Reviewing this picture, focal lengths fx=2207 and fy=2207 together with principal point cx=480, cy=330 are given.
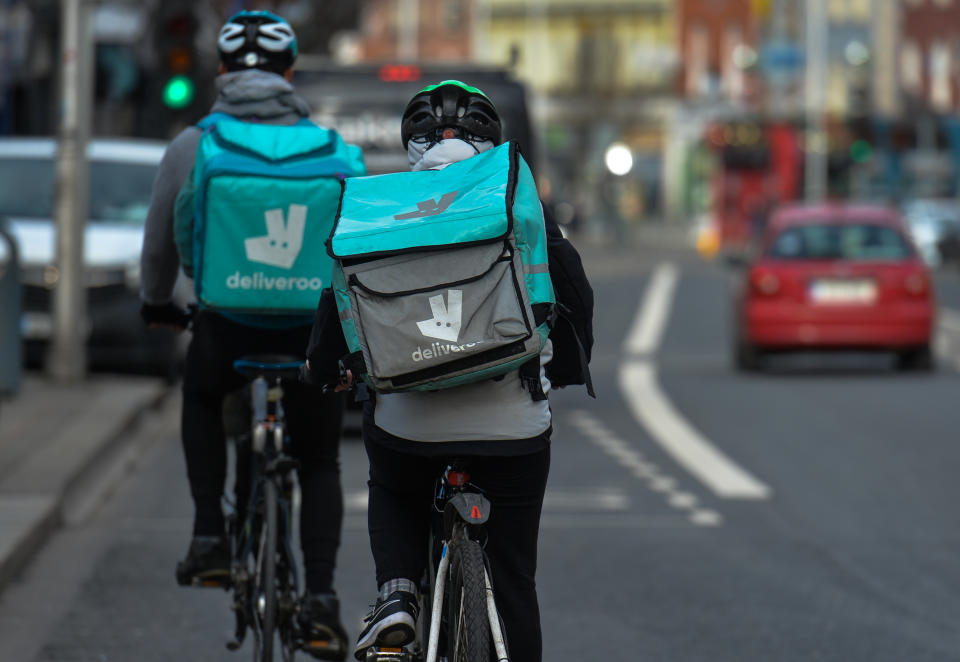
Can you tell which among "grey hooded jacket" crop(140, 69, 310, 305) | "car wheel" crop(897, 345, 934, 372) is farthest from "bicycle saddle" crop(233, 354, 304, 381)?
"car wheel" crop(897, 345, 934, 372)

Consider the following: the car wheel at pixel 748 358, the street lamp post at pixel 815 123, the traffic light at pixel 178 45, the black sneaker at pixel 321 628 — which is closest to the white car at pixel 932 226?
the street lamp post at pixel 815 123

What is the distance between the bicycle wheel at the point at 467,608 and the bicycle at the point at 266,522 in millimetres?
1253

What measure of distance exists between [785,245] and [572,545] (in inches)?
452

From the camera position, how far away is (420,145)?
5.06m

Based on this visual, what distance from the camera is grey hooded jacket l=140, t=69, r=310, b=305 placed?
21.0 feet

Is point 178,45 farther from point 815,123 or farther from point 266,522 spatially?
point 815,123

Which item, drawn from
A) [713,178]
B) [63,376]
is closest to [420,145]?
[63,376]

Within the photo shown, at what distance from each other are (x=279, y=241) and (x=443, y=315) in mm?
1546

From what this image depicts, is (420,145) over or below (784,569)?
over

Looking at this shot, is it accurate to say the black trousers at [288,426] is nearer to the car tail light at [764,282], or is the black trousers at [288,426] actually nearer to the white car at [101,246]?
the white car at [101,246]

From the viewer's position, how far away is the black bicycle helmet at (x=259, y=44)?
6438 millimetres

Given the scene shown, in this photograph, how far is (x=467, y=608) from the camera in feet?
15.5

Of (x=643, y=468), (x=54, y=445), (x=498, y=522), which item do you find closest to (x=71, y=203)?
(x=54, y=445)

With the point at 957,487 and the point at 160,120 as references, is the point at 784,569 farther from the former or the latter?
the point at 160,120
